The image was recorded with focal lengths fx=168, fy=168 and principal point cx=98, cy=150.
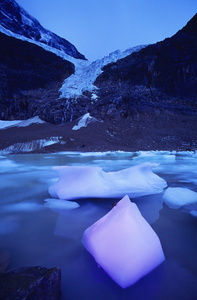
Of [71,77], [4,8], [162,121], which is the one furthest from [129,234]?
[4,8]

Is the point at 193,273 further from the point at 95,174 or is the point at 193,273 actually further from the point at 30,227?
the point at 95,174

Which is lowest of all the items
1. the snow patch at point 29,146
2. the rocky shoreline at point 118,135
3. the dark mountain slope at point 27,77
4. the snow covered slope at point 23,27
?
the snow patch at point 29,146

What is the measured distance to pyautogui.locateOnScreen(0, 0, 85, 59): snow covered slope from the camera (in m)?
40.1

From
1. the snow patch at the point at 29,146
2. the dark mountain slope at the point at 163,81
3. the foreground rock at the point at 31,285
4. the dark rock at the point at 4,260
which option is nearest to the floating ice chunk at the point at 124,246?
the foreground rock at the point at 31,285

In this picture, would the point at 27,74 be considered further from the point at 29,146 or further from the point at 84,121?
the point at 29,146

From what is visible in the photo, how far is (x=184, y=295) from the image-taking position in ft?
3.13

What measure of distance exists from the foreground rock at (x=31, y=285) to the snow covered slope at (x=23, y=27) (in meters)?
47.2

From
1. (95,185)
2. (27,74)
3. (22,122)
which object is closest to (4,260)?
(95,185)

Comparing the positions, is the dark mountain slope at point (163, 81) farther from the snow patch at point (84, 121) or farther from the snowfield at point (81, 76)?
the snowfield at point (81, 76)

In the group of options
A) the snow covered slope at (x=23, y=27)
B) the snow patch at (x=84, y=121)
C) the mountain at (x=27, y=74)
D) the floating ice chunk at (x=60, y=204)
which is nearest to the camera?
the floating ice chunk at (x=60, y=204)

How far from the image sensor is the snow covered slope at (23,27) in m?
40.1

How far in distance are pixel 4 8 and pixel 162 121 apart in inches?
2007

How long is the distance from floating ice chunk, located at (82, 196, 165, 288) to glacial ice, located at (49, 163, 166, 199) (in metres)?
0.94

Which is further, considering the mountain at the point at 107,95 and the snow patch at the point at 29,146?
the mountain at the point at 107,95
